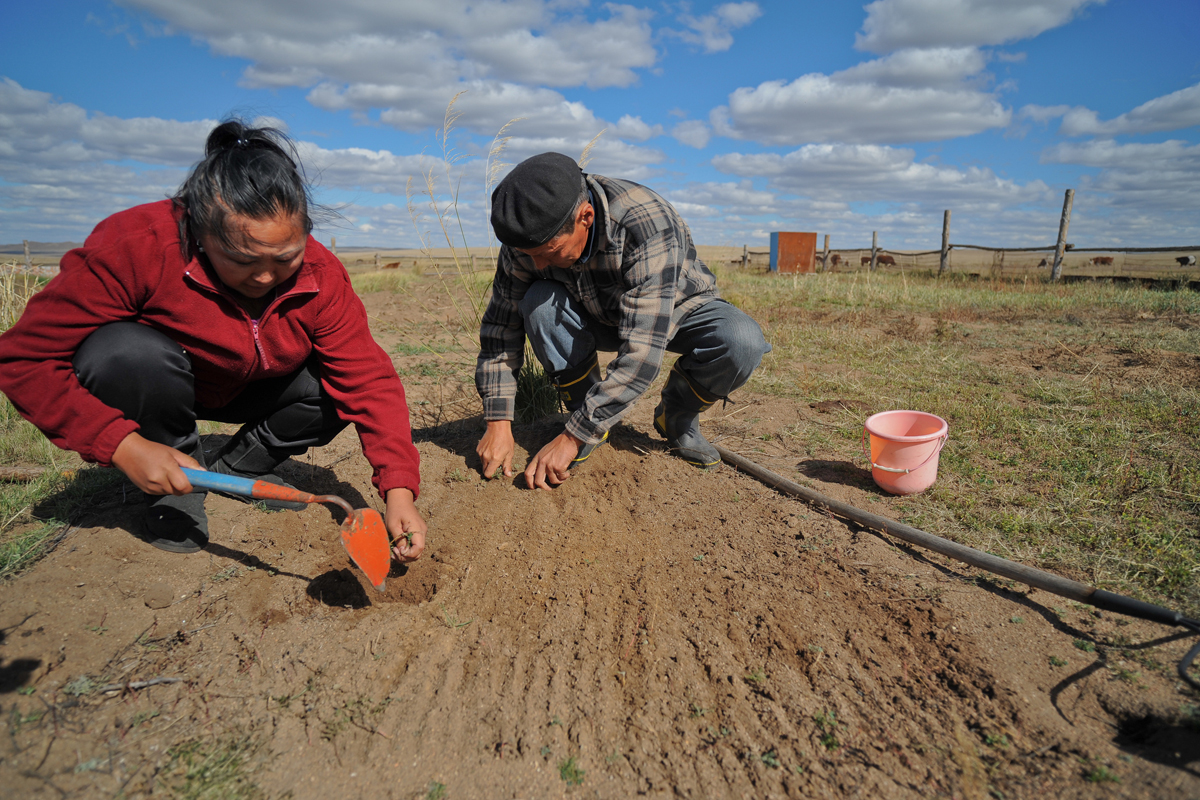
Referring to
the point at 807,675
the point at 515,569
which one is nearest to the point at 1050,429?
Result: the point at 807,675

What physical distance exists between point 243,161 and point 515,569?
1222mm

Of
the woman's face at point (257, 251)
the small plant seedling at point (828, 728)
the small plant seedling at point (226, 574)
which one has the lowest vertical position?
the small plant seedling at point (828, 728)

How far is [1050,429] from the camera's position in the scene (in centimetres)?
264

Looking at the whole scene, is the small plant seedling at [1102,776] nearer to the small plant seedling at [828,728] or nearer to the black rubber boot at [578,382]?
the small plant seedling at [828,728]

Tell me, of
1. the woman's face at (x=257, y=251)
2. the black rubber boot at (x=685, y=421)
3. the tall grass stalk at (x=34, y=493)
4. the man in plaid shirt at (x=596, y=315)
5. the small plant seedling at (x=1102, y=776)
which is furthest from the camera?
the black rubber boot at (x=685, y=421)

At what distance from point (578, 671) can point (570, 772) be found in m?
0.25

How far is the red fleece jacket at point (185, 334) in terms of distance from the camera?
1.41m

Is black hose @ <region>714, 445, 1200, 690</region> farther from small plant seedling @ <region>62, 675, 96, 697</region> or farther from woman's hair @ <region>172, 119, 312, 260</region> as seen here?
small plant seedling @ <region>62, 675, 96, 697</region>

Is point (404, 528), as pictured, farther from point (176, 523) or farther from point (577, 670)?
point (176, 523)

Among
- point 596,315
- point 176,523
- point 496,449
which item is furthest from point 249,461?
point 596,315

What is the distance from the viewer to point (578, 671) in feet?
4.60

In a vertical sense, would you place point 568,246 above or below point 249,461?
above

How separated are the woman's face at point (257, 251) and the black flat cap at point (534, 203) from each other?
1.83 ft

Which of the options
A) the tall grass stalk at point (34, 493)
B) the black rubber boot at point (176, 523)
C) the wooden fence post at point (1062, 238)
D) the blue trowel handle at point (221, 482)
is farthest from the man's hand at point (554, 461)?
the wooden fence post at point (1062, 238)
